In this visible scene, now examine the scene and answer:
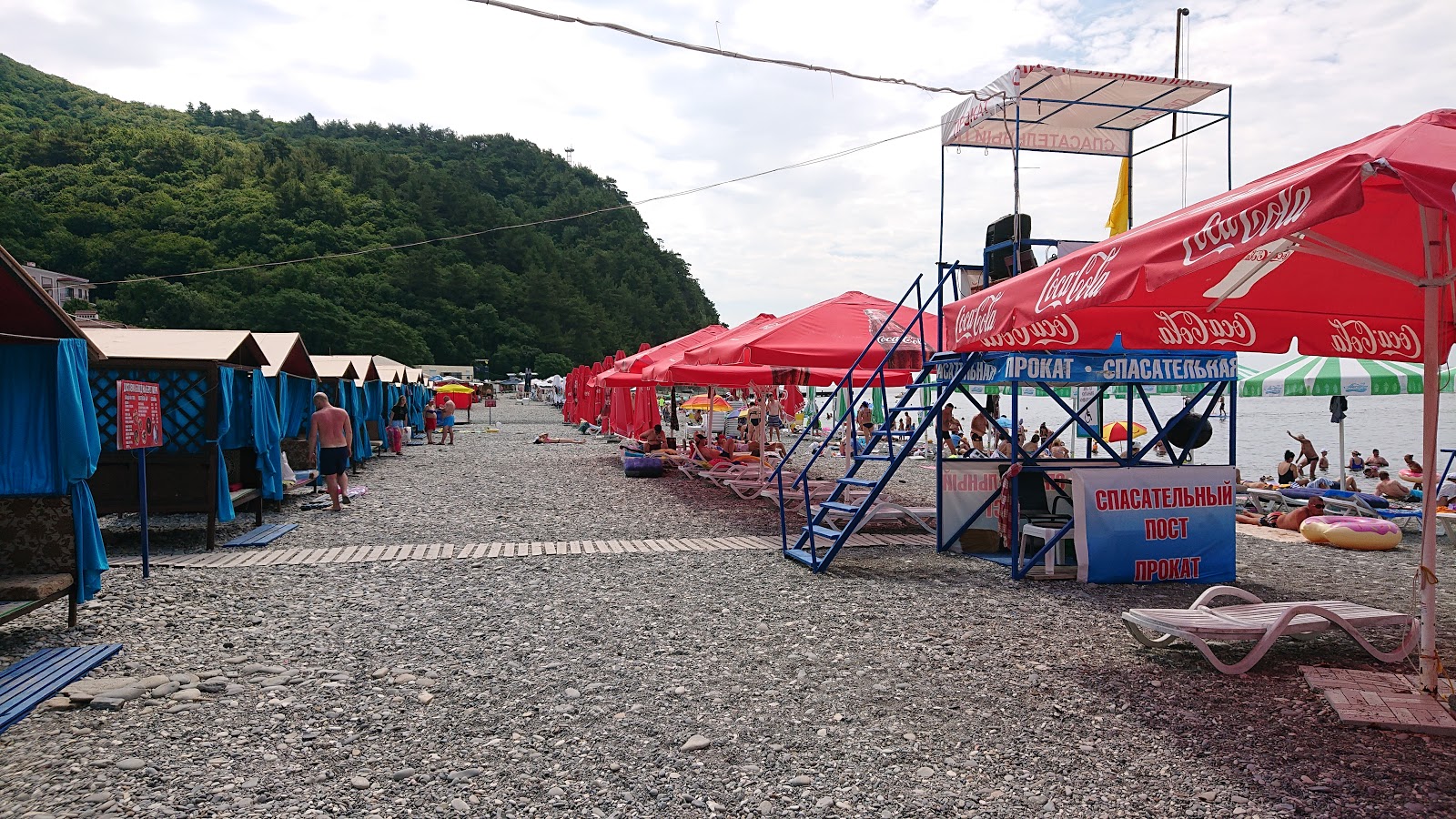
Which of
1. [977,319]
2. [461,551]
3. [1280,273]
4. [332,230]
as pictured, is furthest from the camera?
[332,230]

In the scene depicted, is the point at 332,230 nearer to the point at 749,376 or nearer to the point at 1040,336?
the point at 749,376

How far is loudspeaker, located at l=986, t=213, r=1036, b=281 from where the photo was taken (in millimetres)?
8594

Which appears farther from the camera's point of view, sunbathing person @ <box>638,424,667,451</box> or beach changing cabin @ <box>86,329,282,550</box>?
sunbathing person @ <box>638,424,667,451</box>

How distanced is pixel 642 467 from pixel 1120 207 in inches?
397

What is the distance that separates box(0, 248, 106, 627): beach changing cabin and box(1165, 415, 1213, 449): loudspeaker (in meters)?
8.95

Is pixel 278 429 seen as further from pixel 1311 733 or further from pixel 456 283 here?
pixel 456 283

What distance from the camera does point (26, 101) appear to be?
7181 cm

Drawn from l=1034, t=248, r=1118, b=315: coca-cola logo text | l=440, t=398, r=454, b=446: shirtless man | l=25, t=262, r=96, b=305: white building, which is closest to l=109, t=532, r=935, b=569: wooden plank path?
l=1034, t=248, r=1118, b=315: coca-cola logo text

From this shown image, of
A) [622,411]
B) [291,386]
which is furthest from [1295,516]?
[622,411]

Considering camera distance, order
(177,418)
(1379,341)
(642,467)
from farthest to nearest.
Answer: (642,467)
(177,418)
(1379,341)

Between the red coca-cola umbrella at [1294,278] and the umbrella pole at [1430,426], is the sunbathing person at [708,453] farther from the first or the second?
the umbrella pole at [1430,426]

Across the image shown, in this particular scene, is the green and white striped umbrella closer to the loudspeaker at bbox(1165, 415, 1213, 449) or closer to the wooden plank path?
the loudspeaker at bbox(1165, 415, 1213, 449)

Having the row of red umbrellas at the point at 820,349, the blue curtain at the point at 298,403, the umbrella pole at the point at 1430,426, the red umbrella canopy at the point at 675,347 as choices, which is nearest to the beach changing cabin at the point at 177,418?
the blue curtain at the point at 298,403

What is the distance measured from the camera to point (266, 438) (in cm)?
1099
